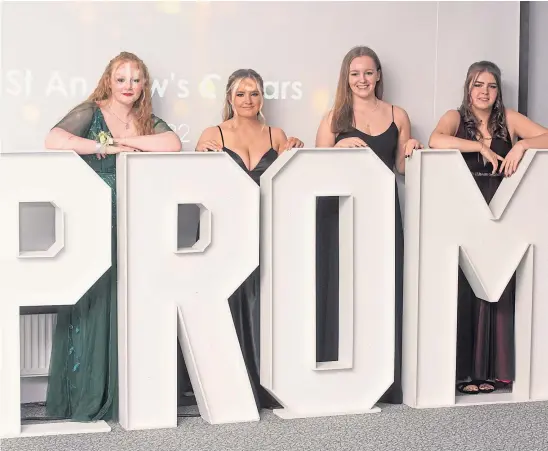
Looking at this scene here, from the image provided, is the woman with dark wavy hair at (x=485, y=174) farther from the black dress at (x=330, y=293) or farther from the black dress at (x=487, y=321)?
the black dress at (x=330, y=293)

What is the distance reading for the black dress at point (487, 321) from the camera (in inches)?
173

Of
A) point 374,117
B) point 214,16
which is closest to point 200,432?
point 374,117

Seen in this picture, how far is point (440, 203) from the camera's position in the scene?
410cm

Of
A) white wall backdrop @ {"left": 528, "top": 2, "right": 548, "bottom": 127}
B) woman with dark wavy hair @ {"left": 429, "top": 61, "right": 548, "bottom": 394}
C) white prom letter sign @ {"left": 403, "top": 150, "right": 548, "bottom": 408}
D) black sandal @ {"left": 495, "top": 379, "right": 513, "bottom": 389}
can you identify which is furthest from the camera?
white wall backdrop @ {"left": 528, "top": 2, "right": 548, "bottom": 127}

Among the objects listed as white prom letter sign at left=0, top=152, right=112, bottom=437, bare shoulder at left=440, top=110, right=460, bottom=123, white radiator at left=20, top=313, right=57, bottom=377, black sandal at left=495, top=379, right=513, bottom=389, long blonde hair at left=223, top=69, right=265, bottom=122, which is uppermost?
long blonde hair at left=223, top=69, right=265, bottom=122

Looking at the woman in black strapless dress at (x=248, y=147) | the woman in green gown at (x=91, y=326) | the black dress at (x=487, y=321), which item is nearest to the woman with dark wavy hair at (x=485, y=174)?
the black dress at (x=487, y=321)

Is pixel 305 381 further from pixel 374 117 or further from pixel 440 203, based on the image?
pixel 374 117

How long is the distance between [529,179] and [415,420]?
116 centimetres

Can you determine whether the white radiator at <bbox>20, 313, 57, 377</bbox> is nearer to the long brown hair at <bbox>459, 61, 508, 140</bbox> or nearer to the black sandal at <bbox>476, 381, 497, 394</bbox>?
the black sandal at <bbox>476, 381, 497, 394</bbox>

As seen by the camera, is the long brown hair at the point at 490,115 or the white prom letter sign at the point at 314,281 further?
the long brown hair at the point at 490,115

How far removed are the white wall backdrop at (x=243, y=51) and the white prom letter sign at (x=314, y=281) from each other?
722 mm

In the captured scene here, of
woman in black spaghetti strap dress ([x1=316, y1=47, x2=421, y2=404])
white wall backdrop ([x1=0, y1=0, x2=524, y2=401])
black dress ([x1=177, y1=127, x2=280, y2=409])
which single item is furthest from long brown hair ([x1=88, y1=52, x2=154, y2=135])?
woman in black spaghetti strap dress ([x1=316, y1=47, x2=421, y2=404])

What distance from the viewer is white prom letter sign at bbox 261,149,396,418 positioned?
3.94 meters

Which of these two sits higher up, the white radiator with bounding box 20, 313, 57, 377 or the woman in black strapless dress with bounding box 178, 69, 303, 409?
the woman in black strapless dress with bounding box 178, 69, 303, 409
